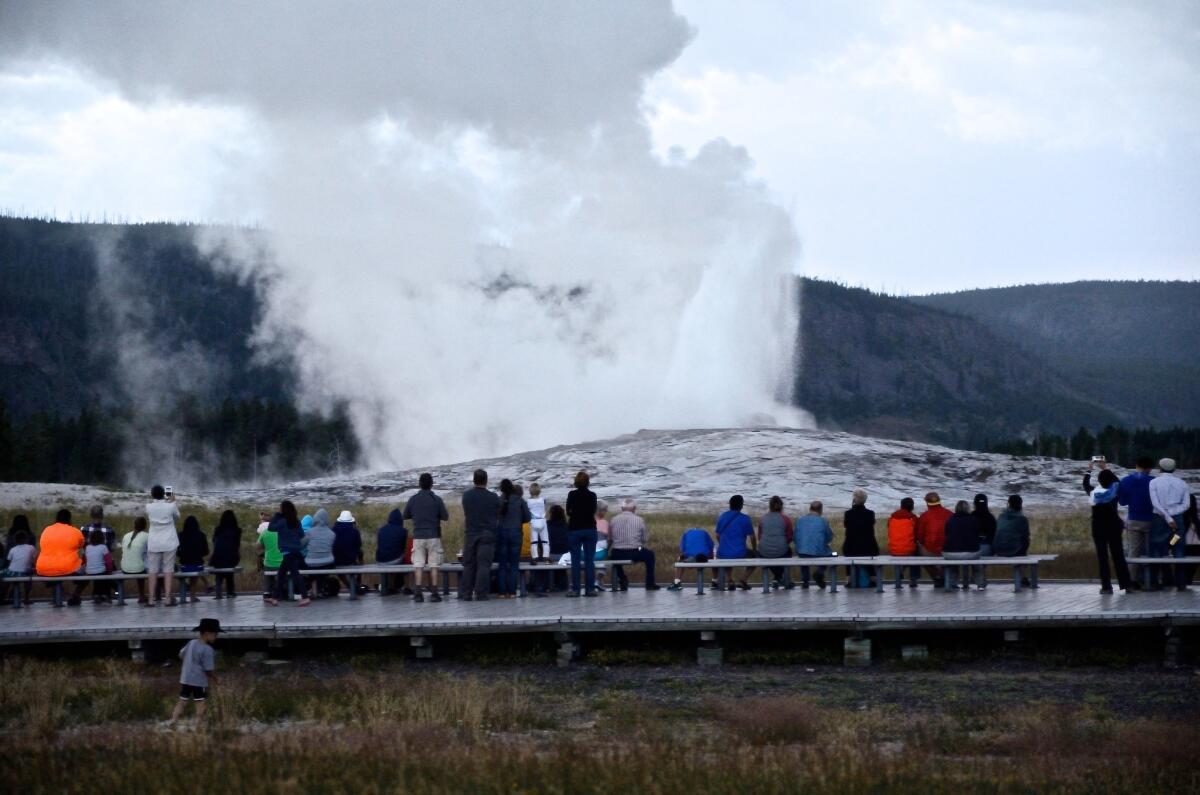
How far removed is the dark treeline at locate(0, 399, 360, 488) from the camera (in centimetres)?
8638

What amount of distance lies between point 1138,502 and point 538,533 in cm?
735

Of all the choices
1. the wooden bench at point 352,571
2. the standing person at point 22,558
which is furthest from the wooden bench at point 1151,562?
the standing person at point 22,558

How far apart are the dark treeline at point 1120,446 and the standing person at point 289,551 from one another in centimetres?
8996

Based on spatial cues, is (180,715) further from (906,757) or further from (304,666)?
(906,757)

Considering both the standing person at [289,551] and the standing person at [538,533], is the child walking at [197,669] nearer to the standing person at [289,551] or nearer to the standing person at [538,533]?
the standing person at [289,551]

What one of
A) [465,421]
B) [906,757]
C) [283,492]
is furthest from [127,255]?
[906,757]

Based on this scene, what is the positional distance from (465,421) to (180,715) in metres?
53.6

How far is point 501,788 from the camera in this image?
9.80 metres

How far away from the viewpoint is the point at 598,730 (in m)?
12.7

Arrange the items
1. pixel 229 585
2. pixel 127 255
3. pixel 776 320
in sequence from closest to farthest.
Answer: pixel 229 585 → pixel 776 320 → pixel 127 255

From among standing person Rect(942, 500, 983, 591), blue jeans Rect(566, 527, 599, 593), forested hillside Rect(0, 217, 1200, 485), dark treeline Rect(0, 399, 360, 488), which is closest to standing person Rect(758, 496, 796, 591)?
standing person Rect(942, 500, 983, 591)

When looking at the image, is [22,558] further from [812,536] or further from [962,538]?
[962,538]

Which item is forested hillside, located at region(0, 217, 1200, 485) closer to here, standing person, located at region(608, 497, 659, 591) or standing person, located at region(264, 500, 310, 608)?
standing person, located at region(264, 500, 310, 608)

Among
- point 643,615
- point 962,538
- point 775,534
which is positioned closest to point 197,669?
point 643,615
